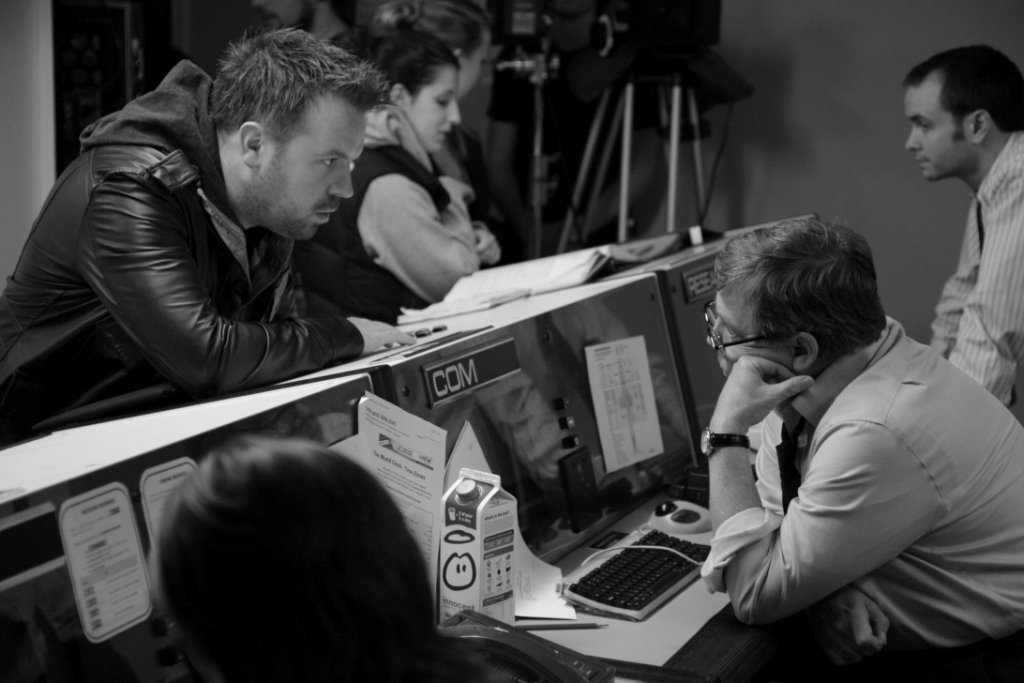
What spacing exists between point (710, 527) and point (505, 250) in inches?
98.6

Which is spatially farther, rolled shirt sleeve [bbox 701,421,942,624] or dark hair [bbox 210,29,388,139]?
dark hair [bbox 210,29,388,139]

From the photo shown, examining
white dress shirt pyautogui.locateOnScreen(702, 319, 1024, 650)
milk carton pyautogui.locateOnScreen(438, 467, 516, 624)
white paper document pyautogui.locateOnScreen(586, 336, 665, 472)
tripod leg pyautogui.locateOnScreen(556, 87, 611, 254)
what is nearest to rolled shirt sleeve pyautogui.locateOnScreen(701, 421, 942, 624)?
white dress shirt pyautogui.locateOnScreen(702, 319, 1024, 650)

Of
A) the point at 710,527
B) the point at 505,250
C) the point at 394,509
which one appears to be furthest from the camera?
the point at 505,250

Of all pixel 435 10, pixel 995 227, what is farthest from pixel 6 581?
pixel 435 10

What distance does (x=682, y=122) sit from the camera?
4582 mm

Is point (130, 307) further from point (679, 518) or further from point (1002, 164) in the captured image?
point (1002, 164)

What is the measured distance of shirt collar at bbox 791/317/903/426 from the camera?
162 cm

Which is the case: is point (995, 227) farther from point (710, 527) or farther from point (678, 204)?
point (678, 204)

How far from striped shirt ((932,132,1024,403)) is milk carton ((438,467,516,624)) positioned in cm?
170

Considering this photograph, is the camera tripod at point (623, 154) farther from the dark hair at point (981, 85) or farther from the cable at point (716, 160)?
the dark hair at point (981, 85)

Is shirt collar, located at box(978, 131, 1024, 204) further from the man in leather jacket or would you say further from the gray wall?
the man in leather jacket

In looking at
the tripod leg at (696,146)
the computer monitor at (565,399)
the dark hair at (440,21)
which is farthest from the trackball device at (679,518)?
the tripod leg at (696,146)

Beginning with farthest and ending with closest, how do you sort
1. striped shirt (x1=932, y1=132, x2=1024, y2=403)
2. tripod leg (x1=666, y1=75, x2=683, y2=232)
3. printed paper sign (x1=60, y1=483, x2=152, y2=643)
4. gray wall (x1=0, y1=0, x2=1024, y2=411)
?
gray wall (x1=0, y1=0, x2=1024, y2=411)
tripod leg (x1=666, y1=75, x2=683, y2=232)
striped shirt (x1=932, y1=132, x2=1024, y2=403)
printed paper sign (x1=60, y1=483, x2=152, y2=643)

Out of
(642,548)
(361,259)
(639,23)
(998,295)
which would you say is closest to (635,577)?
(642,548)
